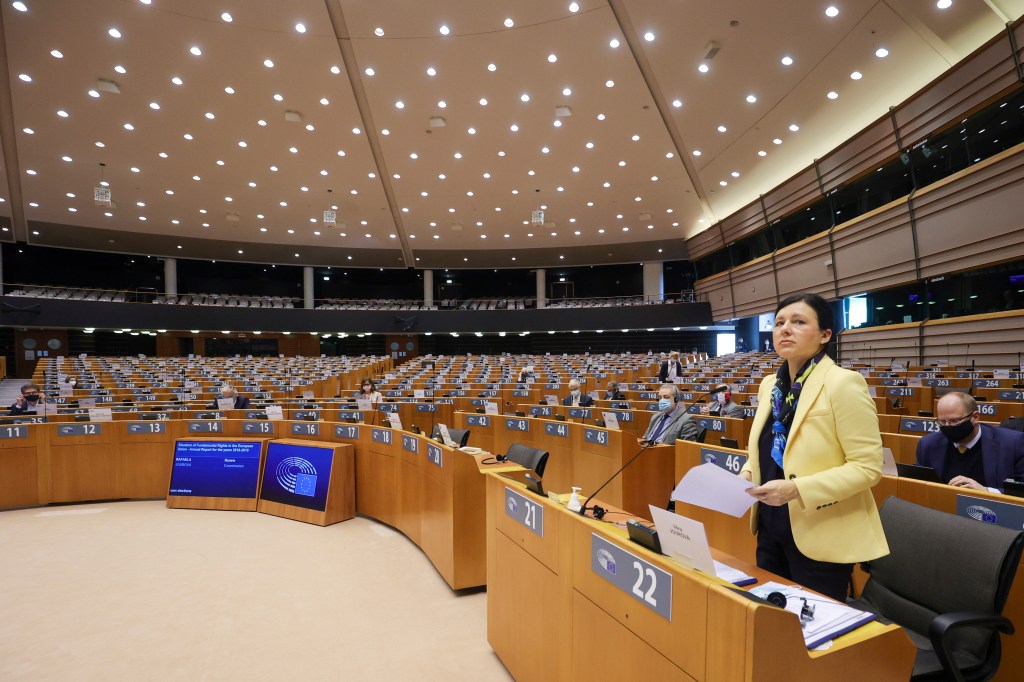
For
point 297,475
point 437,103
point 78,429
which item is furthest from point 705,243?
point 78,429

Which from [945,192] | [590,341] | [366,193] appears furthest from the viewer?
[590,341]

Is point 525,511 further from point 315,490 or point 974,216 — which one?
point 974,216

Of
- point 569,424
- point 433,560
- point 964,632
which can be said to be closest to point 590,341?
point 569,424

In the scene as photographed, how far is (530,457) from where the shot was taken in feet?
13.2

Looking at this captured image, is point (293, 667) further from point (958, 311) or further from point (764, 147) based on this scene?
point (764, 147)

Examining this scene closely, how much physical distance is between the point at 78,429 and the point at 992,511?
25.8ft

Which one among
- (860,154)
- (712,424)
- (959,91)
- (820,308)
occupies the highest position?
(959,91)

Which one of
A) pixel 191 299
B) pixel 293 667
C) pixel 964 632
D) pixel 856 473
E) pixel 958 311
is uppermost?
pixel 191 299

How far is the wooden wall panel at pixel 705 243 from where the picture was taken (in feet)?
73.3

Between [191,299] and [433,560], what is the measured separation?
2509 cm

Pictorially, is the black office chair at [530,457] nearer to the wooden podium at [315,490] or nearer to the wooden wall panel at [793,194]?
the wooden podium at [315,490]

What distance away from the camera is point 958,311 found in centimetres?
1238

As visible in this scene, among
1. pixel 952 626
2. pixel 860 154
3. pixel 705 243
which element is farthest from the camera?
pixel 705 243

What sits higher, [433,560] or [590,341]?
[590,341]
